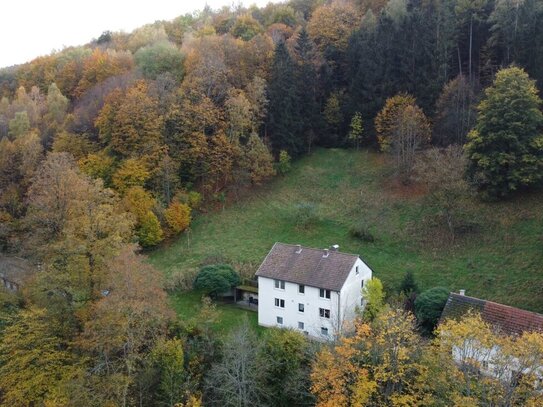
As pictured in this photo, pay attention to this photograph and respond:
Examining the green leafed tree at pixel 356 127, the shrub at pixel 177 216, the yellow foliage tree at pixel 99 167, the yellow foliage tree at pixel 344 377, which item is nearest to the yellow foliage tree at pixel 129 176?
the yellow foliage tree at pixel 99 167

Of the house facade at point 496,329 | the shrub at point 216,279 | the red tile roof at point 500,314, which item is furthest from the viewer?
the shrub at point 216,279

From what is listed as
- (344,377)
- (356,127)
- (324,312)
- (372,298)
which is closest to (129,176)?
(324,312)

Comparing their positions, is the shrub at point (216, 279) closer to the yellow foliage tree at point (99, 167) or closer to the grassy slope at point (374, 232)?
the grassy slope at point (374, 232)

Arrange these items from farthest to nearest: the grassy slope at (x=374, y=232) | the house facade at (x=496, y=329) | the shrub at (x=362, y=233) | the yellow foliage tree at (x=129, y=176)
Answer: the yellow foliage tree at (x=129, y=176)
the shrub at (x=362, y=233)
the grassy slope at (x=374, y=232)
the house facade at (x=496, y=329)

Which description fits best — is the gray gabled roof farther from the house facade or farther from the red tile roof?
the house facade

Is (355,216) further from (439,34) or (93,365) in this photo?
(93,365)

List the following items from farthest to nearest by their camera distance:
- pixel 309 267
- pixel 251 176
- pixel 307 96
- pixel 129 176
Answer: pixel 307 96 < pixel 251 176 < pixel 129 176 < pixel 309 267

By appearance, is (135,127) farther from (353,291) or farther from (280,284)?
(353,291)
